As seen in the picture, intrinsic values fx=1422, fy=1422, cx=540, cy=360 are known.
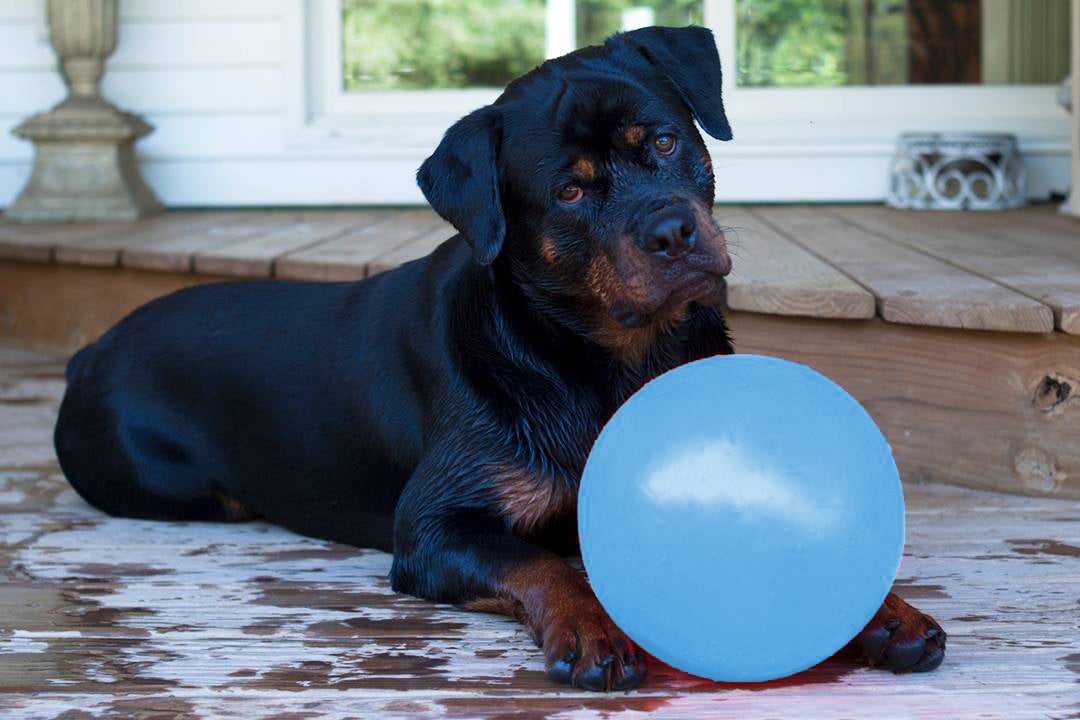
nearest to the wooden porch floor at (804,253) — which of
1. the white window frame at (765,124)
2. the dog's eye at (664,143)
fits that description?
the white window frame at (765,124)

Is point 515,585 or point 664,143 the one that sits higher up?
point 664,143

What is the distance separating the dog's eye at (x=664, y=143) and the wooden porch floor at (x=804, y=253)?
39.3 inches

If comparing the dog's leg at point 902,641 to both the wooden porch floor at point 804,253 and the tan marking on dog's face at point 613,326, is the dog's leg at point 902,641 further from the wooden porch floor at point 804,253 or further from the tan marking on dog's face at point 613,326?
the wooden porch floor at point 804,253

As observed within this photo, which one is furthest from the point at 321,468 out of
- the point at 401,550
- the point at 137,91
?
the point at 137,91

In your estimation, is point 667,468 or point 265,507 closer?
point 667,468

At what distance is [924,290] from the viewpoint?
340cm

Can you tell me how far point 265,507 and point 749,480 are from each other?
5.08 feet

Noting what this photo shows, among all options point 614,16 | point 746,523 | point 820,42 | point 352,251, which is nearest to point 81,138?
point 352,251

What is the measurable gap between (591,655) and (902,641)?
478mm

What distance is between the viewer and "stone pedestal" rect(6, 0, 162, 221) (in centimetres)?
586

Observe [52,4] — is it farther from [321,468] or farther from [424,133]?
[321,468]

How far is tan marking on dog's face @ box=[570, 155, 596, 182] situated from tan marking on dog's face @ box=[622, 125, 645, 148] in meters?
0.08

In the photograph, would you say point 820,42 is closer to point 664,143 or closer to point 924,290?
point 924,290

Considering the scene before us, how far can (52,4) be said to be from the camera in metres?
5.84
